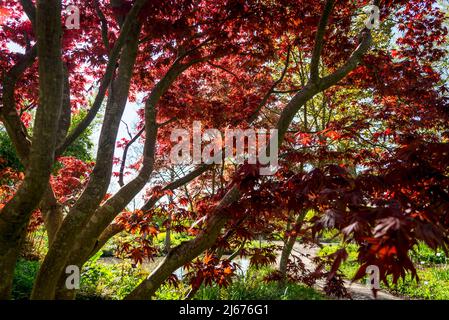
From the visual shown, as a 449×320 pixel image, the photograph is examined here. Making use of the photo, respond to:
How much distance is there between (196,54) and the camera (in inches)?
158

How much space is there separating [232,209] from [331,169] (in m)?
0.82

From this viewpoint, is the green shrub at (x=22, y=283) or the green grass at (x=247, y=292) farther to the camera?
the green grass at (x=247, y=292)

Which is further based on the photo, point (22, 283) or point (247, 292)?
point (247, 292)

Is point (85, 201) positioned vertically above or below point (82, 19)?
below

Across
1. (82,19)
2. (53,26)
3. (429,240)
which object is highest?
(82,19)

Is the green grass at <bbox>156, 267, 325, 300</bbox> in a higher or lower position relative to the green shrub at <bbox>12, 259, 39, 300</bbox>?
lower

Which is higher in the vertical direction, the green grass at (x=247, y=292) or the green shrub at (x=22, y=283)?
the green shrub at (x=22, y=283)

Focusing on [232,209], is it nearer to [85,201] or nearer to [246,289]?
[85,201]

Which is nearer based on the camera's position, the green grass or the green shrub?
the green shrub

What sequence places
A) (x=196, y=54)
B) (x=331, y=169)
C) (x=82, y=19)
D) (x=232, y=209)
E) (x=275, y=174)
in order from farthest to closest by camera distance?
(x=82, y=19), (x=196, y=54), (x=275, y=174), (x=232, y=209), (x=331, y=169)

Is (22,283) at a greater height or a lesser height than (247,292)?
greater
